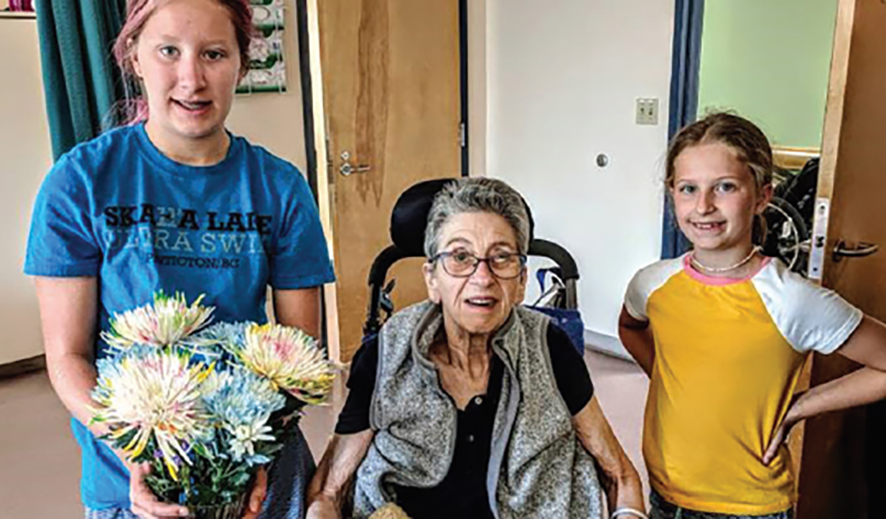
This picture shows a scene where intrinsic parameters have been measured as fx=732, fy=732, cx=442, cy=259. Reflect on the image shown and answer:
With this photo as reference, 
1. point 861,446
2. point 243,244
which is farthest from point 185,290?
point 861,446

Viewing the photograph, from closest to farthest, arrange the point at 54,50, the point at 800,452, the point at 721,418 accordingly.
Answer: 1. the point at 721,418
2. the point at 800,452
3. the point at 54,50

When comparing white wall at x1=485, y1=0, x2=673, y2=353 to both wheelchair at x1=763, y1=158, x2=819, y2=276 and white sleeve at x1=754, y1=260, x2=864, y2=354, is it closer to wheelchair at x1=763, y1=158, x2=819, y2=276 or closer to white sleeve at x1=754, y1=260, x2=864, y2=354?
wheelchair at x1=763, y1=158, x2=819, y2=276

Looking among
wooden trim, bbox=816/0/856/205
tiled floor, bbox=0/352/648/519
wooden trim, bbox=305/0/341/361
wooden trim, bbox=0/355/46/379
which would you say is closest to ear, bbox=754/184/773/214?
wooden trim, bbox=816/0/856/205

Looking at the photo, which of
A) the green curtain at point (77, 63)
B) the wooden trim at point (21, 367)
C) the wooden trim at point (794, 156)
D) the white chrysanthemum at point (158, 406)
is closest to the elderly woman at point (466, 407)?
the white chrysanthemum at point (158, 406)

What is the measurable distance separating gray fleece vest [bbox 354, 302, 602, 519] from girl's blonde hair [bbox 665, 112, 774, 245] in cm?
53

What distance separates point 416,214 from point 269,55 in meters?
2.19

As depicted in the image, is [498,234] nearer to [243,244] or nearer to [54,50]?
[243,244]

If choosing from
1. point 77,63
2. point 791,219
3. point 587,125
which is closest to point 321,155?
point 77,63

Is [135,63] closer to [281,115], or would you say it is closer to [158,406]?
[158,406]

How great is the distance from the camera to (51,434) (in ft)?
9.84

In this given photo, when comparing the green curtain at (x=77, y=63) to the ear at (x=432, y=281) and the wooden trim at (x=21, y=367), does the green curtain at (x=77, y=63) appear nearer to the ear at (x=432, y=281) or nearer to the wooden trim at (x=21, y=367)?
the wooden trim at (x=21, y=367)

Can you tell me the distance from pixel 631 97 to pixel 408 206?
2383 mm

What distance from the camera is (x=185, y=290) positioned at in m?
1.04

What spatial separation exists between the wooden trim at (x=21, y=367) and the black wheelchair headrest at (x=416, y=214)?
2.84m
